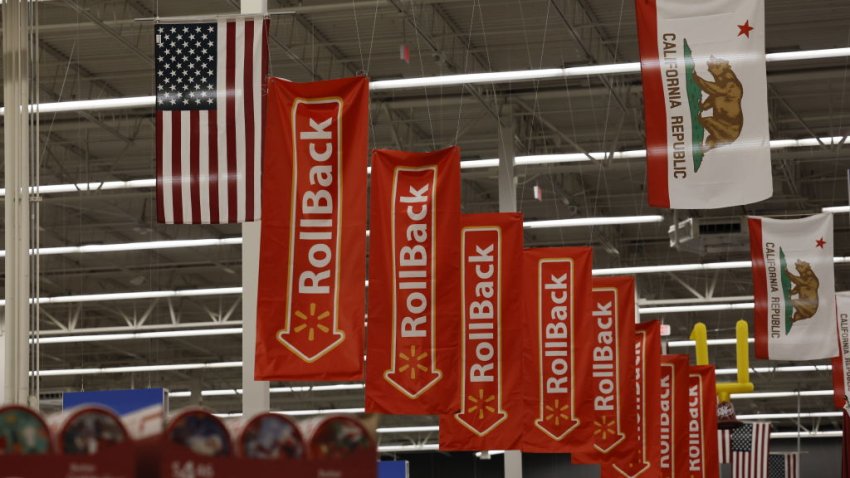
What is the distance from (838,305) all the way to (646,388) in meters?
2.36

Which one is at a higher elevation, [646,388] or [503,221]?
[503,221]

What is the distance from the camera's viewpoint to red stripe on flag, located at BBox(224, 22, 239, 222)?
8.58 meters

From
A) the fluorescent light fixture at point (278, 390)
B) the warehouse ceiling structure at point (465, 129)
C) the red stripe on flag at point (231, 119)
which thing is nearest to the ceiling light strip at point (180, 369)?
the fluorescent light fixture at point (278, 390)

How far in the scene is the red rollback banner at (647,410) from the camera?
50.2 ft

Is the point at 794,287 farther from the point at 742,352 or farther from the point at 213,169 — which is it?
the point at 213,169

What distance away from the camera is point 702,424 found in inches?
708

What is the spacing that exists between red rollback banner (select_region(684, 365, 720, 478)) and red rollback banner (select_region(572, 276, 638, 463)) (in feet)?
11.4

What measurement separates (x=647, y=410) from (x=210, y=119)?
26.9 ft

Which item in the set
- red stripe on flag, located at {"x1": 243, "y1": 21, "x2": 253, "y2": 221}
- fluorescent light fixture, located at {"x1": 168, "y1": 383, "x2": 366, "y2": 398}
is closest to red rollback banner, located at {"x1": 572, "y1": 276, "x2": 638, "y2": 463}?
red stripe on flag, located at {"x1": 243, "y1": 21, "x2": 253, "y2": 221}

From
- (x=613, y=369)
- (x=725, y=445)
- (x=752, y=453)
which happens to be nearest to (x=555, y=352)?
(x=613, y=369)

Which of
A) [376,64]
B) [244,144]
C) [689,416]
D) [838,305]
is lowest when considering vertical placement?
[689,416]

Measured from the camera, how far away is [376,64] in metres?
18.2

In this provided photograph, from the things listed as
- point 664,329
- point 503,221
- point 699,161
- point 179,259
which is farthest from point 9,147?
point 179,259

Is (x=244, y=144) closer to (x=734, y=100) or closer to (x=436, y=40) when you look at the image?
(x=734, y=100)
